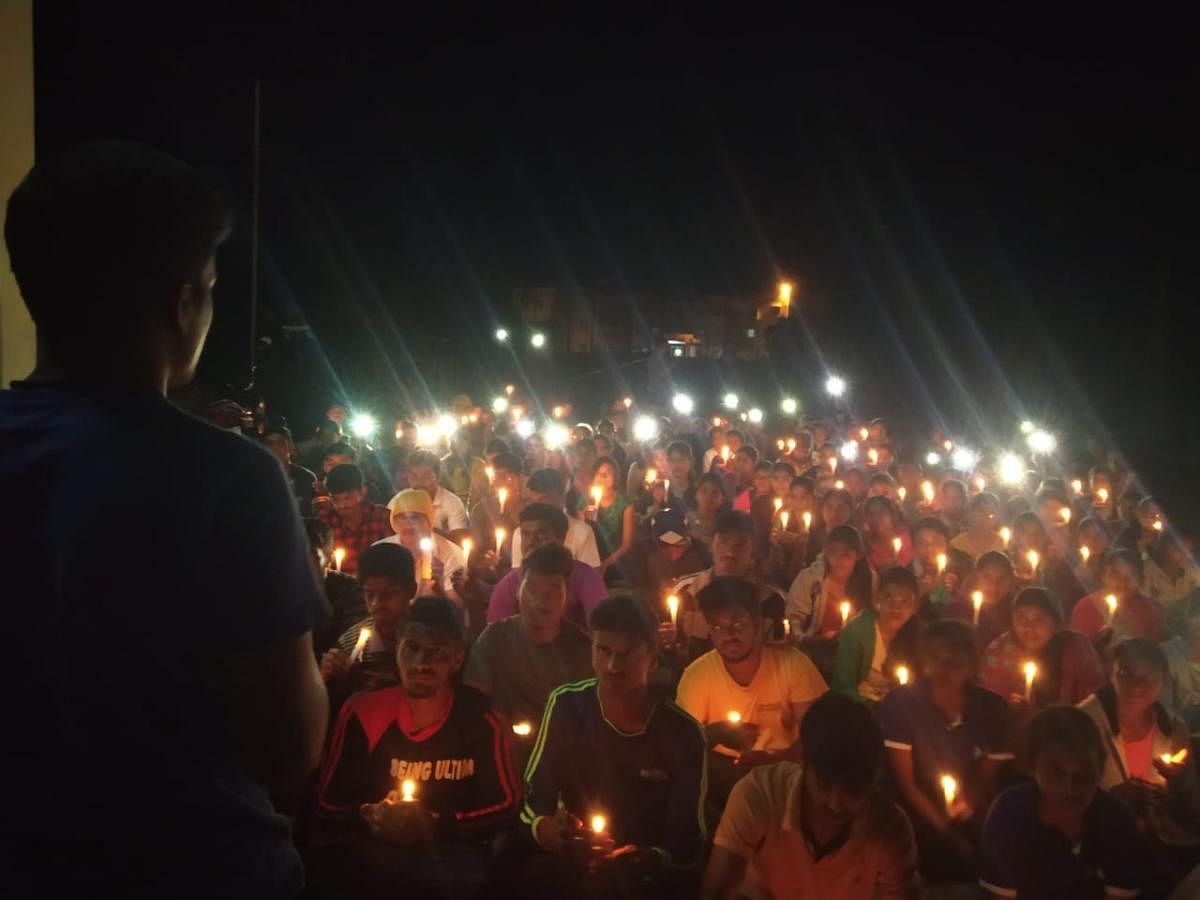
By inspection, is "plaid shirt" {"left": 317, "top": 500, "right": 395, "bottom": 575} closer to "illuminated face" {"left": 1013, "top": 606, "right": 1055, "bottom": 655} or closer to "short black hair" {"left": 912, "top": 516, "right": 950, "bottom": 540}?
"short black hair" {"left": 912, "top": 516, "right": 950, "bottom": 540}

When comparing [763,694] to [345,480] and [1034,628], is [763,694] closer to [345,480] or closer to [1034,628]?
[1034,628]

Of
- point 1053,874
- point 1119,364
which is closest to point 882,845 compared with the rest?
point 1053,874

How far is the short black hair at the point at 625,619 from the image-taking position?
399 centimetres

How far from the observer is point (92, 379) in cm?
134

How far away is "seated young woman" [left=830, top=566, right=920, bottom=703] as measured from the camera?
18.8 ft

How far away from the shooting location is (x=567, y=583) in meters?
5.47

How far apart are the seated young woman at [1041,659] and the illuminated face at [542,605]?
8.27 ft

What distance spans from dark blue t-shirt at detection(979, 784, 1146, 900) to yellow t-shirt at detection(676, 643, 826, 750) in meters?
1.22

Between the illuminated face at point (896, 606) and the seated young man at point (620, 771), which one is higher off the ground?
the illuminated face at point (896, 606)

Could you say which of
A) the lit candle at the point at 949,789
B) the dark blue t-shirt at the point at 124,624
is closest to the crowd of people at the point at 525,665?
the dark blue t-shirt at the point at 124,624

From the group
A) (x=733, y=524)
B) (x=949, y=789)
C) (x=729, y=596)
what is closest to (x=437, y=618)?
(x=729, y=596)

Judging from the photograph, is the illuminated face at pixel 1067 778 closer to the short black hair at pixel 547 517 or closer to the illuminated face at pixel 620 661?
the illuminated face at pixel 620 661

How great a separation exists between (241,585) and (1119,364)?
19491 mm

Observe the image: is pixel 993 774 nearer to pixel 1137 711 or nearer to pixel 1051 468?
pixel 1137 711
